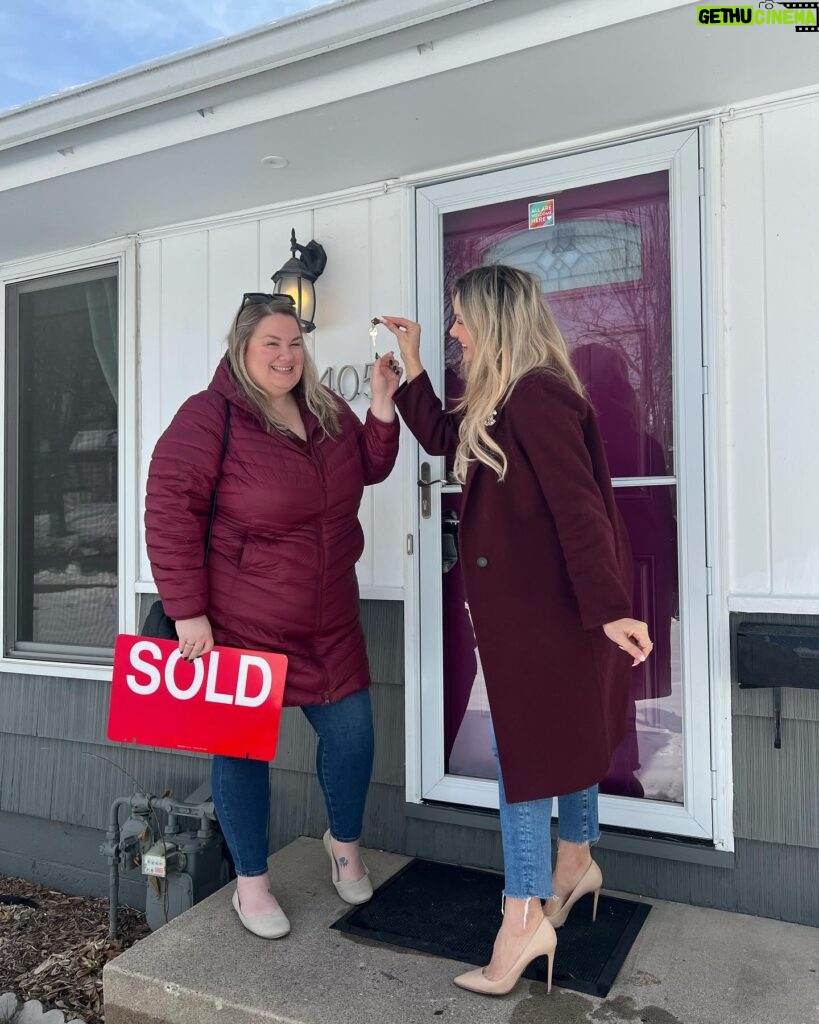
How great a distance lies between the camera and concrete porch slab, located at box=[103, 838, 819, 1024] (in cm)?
170

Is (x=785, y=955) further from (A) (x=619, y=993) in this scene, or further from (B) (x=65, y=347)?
(B) (x=65, y=347)

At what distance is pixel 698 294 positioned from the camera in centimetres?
221

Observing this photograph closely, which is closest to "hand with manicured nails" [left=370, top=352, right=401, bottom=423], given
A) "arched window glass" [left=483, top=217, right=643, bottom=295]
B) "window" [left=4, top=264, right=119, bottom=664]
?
"arched window glass" [left=483, top=217, right=643, bottom=295]

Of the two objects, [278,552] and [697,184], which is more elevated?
[697,184]

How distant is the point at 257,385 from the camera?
2.08 meters

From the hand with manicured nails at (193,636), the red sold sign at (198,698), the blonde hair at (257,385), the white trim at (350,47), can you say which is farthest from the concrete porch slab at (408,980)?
the white trim at (350,47)

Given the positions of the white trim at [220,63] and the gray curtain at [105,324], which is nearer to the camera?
the white trim at [220,63]

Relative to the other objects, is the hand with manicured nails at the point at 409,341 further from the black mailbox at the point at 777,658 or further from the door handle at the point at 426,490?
the black mailbox at the point at 777,658

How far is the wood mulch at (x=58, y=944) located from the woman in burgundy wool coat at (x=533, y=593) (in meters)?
1.37

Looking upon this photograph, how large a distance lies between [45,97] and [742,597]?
2.38m

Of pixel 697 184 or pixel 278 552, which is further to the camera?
pixel 697 184

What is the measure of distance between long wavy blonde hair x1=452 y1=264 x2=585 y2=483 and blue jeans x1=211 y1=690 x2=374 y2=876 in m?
0.75

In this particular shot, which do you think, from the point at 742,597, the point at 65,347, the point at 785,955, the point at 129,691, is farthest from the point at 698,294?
the point at 65,347

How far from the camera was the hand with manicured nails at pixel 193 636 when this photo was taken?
1953 millimetres
